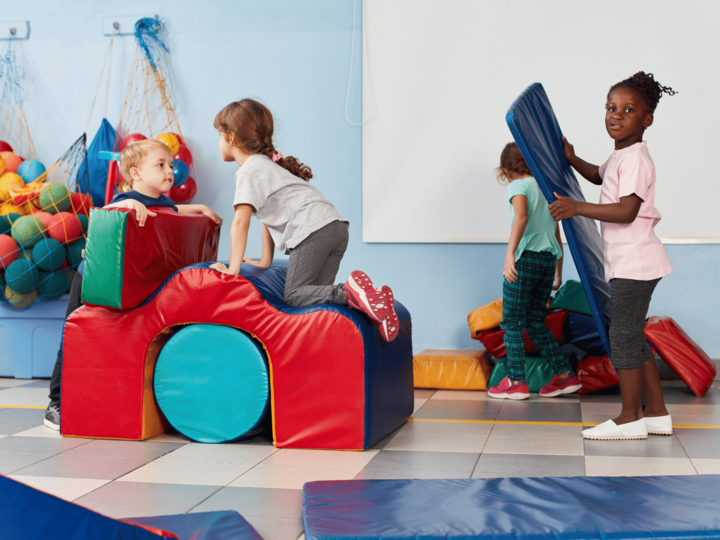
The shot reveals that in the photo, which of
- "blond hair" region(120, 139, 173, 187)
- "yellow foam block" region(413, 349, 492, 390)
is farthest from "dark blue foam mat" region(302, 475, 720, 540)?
"yellow foam block" region(413, 349, 492, 390)

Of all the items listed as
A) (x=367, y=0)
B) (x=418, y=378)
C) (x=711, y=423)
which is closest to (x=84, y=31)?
(x=367, y=0)

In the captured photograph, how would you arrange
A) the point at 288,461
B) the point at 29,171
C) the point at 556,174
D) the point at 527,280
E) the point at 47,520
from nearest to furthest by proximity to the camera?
the point at 47,520
the point at 288,461
the point at 556,174
the point at 527,280
the point at 29,171

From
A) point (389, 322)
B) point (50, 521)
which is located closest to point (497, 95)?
point (389, 322)

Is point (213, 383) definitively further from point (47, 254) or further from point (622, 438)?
point (47, 254)

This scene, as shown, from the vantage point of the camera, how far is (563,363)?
11.7 ft

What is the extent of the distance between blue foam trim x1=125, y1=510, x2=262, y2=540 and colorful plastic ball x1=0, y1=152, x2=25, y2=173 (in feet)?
10.4

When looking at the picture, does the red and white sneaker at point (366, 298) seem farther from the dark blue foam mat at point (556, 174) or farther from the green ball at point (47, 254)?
the green ball at point (47, 254)

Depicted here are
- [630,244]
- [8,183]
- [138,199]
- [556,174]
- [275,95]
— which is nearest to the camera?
[630,244]

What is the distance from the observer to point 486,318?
3.86m

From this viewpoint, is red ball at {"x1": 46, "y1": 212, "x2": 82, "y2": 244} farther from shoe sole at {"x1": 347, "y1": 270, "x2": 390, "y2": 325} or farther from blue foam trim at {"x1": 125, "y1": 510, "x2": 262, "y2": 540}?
blue foam trim at {"x1": 125, "y1": 510, "x2": 262, "y2": 540}

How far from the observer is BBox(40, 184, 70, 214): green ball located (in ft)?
12.8

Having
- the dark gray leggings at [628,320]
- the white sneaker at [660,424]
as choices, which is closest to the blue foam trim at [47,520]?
the dark gray leggings at [628,320]

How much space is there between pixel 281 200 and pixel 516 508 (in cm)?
151

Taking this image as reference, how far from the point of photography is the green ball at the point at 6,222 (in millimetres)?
3812
